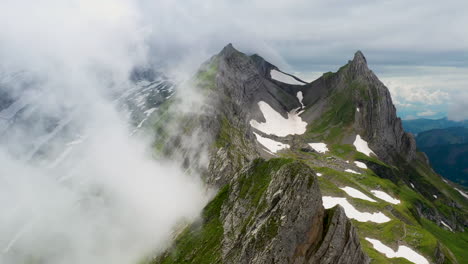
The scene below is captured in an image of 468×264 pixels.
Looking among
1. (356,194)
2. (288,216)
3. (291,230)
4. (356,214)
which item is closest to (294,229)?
(291,230)

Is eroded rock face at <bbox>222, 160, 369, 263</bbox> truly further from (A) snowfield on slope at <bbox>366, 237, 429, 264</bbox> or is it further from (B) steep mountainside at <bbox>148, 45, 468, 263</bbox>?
(A) snowfield on slope at <bbox>366, 237, 429, 264</bbox>

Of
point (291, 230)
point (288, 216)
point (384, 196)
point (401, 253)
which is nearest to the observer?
point (291, 230)

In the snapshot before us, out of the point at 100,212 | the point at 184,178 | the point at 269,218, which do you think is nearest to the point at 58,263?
the point at 100,212

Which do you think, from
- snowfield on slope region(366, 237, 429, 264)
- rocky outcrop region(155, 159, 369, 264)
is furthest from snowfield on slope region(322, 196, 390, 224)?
rocky outcrop region(155, 159, 369, 264)

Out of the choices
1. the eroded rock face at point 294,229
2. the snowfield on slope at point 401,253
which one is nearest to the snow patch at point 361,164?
the snowfield on slope at point 401,253

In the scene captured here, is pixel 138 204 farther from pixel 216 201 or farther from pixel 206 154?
pixel 216 201

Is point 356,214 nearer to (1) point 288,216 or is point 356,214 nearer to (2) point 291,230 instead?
(1) point 288,216

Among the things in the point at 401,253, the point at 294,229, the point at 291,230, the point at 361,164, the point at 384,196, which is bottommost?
the point at 384,196

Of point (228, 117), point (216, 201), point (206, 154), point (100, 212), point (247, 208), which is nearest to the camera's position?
point (247, 208)

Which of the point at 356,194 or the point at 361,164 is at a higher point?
the point at 356,194
